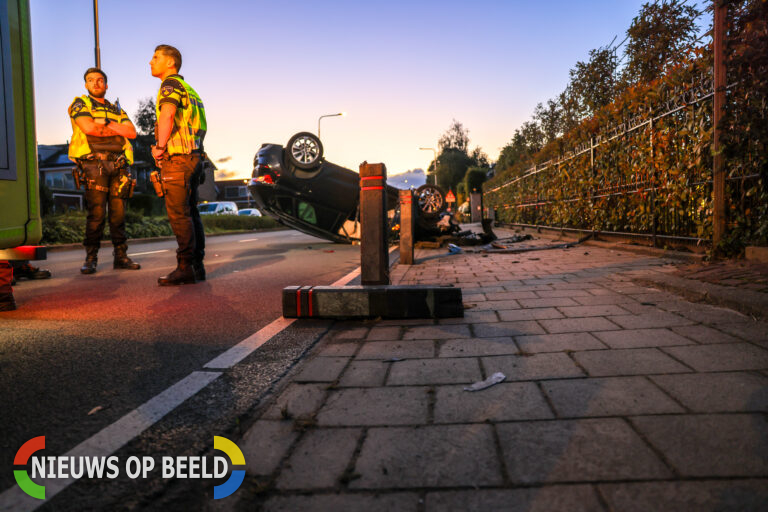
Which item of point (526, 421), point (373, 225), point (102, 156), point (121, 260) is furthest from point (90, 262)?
point (526, 421)

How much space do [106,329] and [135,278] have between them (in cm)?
280

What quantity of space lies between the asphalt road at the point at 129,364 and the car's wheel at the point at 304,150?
17.2 feet

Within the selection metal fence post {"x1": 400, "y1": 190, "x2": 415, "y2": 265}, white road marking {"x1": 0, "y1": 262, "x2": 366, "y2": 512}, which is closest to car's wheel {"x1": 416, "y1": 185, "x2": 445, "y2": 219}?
metal fence post {"x1": 400, "y1": 190, "x2": 415, "y2": 265}

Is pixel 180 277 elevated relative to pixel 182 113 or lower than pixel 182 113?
lower

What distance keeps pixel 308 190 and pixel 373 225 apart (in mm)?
6648

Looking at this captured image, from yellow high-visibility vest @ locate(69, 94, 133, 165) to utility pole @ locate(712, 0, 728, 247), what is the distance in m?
6.86

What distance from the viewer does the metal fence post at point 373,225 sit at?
4.16m

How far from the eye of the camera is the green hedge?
12844 mm

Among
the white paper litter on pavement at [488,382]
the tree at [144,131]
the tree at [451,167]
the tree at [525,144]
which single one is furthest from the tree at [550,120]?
the tree at [451,167]

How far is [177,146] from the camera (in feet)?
17.2

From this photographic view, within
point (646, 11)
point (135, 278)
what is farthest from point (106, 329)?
point (646, 11)

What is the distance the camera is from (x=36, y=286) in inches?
215

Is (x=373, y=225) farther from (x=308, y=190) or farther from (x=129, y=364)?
(x=308, y=190)

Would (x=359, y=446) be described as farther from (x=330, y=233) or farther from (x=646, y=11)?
(x=646, y=11)
